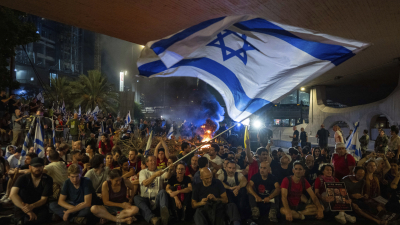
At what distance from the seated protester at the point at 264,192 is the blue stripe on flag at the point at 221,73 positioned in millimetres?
1574

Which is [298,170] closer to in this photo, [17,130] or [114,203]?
[114,203]

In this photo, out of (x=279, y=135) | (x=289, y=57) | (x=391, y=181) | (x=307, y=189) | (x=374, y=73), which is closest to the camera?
(x=289, y=57)

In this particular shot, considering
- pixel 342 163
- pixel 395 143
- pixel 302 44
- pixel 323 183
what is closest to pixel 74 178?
pixel 302 44

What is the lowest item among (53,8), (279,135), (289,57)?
(279,135)

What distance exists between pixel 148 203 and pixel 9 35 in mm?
13033

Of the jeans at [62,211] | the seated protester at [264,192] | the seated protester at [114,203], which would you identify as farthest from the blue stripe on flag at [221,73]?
the jeans at [62,211]

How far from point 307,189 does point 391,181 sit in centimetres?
265

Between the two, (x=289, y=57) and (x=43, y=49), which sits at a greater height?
(x=43, y=49)

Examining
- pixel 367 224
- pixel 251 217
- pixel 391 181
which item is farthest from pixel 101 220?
pixel 391 181

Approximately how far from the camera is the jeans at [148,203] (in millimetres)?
5008

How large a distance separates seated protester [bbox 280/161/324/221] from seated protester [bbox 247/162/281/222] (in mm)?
191

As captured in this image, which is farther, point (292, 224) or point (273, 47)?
point (292, 224)

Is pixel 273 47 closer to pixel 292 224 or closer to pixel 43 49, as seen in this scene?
pixel 292 224

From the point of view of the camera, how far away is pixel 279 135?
95.3 feet
